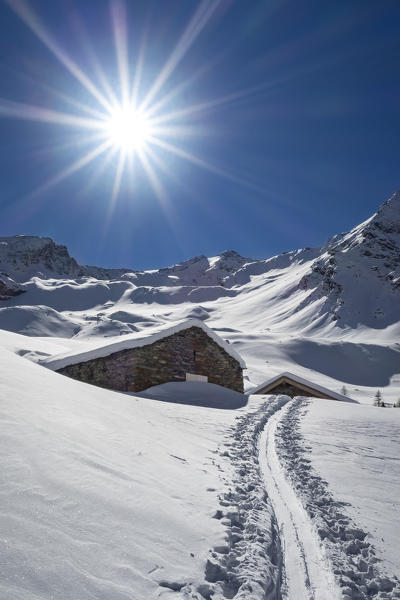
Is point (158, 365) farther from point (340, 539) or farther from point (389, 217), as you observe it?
point (389, 217)

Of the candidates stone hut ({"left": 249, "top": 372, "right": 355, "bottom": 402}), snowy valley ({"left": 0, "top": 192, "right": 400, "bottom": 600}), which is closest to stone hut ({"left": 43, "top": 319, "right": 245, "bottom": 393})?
snowy valley ({"left": 0, "top": 192, "right": 400, "bottom": 600})

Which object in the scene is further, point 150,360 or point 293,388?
point 293,388

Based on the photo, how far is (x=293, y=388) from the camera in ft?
71.7

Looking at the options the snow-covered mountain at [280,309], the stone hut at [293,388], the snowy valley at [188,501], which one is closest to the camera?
the snowy valley at [188,501]

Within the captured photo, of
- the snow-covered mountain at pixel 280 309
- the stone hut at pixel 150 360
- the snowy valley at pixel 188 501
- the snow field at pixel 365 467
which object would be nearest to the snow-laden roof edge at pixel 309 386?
the stone hut at pixel 150 360

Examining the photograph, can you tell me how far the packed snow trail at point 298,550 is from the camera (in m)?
2.65

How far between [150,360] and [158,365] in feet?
1.66

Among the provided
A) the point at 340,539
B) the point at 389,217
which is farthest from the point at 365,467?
the point at 389,217

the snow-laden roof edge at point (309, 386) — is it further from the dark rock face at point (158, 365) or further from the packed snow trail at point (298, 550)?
the packed snow trail at point (298, 550)

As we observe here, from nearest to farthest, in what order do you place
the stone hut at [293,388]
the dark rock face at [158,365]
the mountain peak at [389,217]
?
the dark rock face at [158,365], the stone hut at [293,388], the mountain peak at [389,217]

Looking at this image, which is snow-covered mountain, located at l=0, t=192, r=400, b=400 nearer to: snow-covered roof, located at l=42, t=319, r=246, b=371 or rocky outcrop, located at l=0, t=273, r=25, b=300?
rocky outcrop, located at l=0, t=273, r=25, b=300

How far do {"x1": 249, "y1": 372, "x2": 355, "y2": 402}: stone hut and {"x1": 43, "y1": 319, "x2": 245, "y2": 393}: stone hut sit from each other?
5.01 m

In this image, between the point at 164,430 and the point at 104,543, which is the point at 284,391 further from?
the point at 104,543

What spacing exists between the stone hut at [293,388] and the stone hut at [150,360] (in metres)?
5.01
